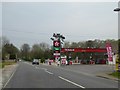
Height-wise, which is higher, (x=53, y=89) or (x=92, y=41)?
(x=92, y=41)

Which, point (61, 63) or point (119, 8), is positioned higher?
point (119, 8)

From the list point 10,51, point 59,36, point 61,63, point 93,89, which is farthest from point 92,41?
point 93,89

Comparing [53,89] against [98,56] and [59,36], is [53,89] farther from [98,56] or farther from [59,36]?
[98,56]

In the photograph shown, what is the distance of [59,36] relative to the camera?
93938 mm

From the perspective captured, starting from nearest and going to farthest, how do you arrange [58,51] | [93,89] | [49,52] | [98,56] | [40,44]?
[93,89], [58,51], [98,56], [49,52], [40,44]

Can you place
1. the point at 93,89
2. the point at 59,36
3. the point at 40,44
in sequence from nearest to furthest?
the point at 93,89 < the point at 59,36 < the point at 40,44

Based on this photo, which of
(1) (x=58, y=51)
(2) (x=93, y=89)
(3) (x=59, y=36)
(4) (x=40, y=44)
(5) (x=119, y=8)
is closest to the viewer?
(2) (x=93, y=89)

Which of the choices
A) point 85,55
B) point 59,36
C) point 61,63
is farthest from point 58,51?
point 85,55

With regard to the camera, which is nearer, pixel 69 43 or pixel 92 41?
pixel 92 41

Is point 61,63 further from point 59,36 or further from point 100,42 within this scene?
point 100,42

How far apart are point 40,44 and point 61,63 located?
3633 inches

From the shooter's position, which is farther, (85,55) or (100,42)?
(100,42)

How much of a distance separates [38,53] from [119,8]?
11970 cm

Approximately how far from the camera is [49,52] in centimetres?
13812
